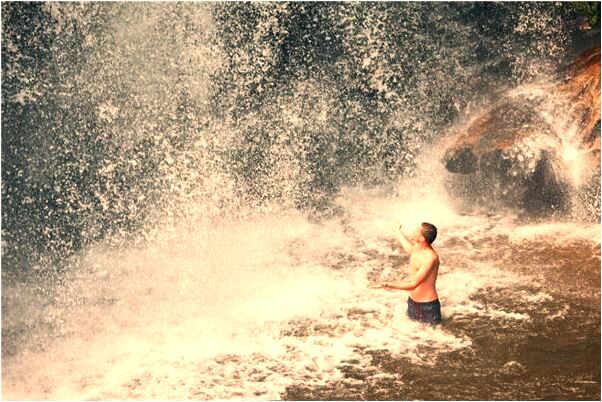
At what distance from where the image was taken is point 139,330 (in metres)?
8.66

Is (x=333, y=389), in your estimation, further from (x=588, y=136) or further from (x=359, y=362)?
(x=588, y=136)

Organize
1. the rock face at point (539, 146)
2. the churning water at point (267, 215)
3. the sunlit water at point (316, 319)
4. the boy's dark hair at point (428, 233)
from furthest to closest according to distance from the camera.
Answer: the rock face at point (539, 146)
the boy's dark hair at point (428, 233)
the churning water at point (267, 215)
the sunlit water at point (316, 319)

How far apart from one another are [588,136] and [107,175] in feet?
31.0

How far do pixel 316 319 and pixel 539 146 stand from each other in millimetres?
5214

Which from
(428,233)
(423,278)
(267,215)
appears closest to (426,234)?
(428,233)

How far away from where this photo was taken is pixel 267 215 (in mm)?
12898

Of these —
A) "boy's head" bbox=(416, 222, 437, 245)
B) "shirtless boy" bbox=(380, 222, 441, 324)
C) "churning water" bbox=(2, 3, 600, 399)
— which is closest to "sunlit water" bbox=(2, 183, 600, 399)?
"churning water" bbox=(2, 3, 600, 399)

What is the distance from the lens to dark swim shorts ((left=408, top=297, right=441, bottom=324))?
7930 mm

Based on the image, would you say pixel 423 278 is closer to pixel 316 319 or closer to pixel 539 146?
pixel 316 319

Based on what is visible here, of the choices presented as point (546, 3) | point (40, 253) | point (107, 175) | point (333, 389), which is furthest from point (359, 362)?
point (546, 3)

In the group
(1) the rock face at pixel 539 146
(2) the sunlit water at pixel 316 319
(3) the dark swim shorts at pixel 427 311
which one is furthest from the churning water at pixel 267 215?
(1) the rock face at pixel 539 146

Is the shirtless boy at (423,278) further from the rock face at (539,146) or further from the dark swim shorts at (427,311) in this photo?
the rock face at (539,146)

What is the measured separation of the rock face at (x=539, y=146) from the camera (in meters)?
11.3

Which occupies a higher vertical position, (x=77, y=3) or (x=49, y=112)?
(x=77, y=3)
